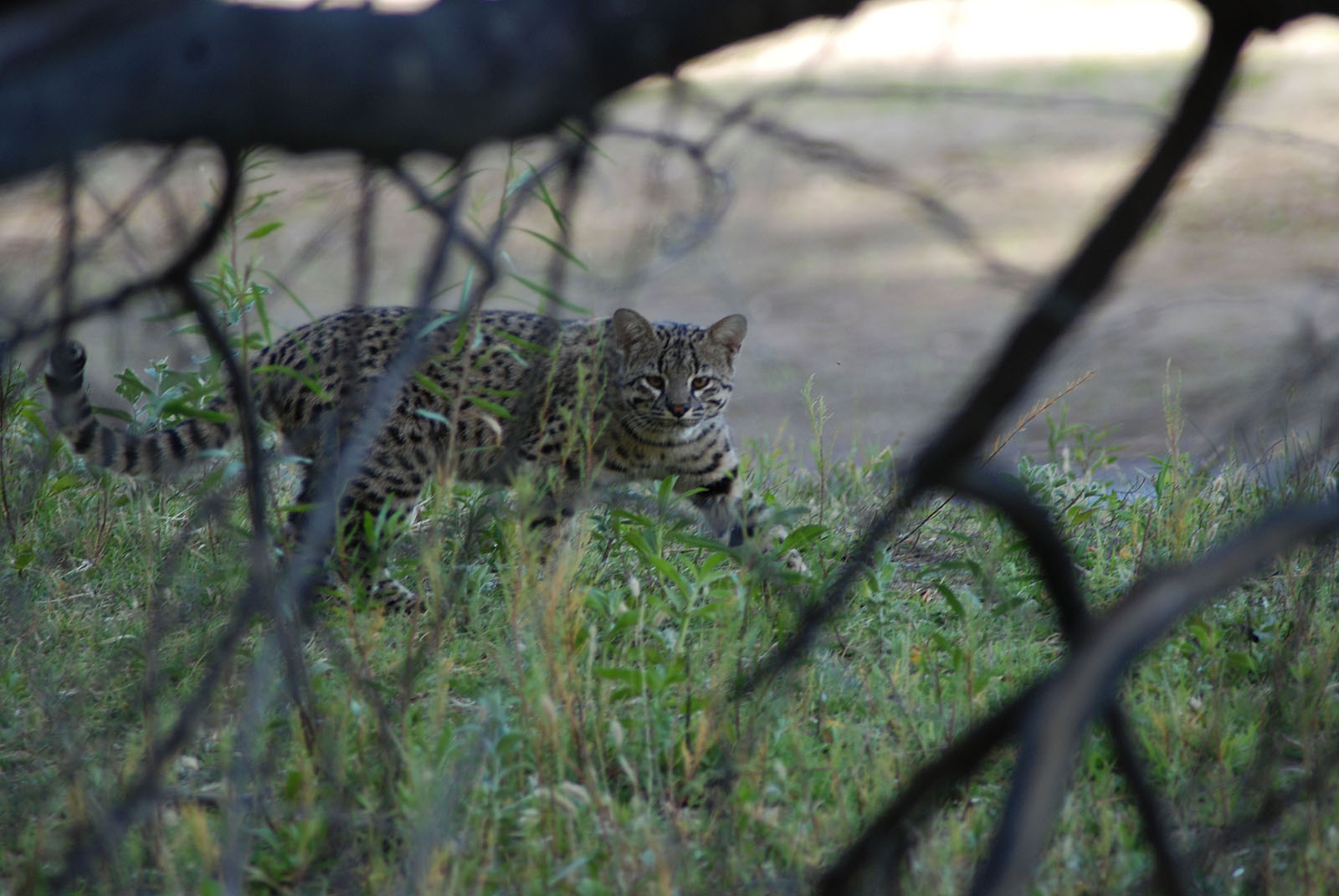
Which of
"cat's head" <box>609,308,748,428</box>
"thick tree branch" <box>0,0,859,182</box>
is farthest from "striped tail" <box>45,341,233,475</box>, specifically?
"thick tree branch" <box>0,0,859,182</box>

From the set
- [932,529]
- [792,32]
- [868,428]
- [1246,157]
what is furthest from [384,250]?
[792,32]

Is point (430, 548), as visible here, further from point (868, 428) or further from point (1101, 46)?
point (1101, 46)

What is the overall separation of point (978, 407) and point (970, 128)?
12.3 metres

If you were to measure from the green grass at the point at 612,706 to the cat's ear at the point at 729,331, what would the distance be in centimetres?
112

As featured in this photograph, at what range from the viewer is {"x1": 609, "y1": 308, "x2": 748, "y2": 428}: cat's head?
205 inches

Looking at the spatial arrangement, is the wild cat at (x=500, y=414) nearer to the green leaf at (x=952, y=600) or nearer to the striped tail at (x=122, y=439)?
the striped tail at (x=122, y=439)

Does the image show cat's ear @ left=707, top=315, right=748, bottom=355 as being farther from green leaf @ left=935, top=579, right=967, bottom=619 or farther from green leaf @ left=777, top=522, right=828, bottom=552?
green leaf @ left=935, top=579, right=967, bottom=619

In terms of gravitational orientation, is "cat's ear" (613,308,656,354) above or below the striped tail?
above

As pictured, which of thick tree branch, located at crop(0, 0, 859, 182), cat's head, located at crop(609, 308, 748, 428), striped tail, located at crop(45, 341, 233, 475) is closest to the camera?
thick tree branch, located at crop(0, 0, 859, 182)

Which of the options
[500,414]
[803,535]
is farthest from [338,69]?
[500,414]

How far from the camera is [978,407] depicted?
64.6 inches

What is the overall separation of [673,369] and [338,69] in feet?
12.9

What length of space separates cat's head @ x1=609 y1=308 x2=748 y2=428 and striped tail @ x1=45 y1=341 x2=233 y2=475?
5.16 feet

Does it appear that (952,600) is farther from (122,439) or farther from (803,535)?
(122,439)
